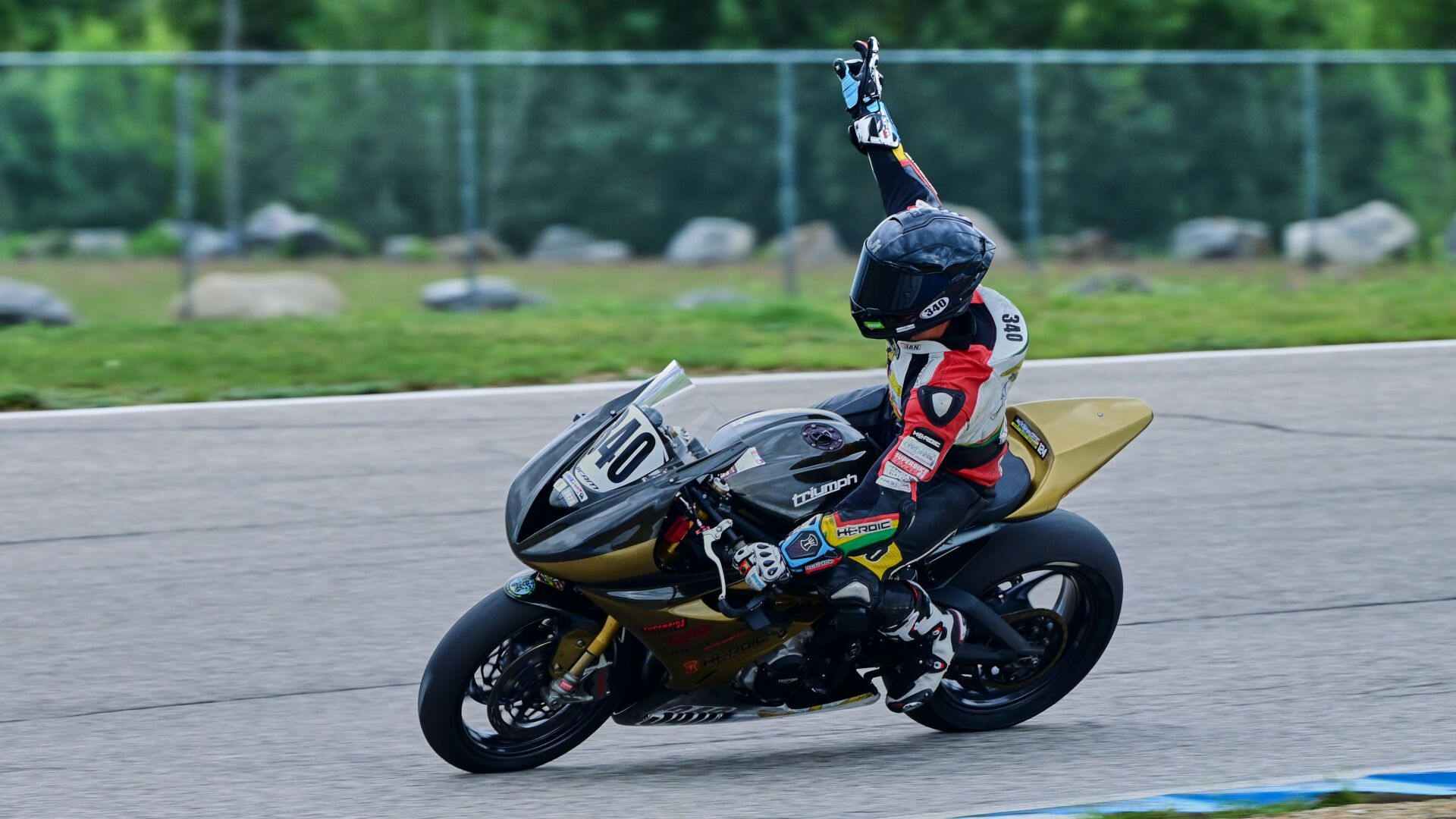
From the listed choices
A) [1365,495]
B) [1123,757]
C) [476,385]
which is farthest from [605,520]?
[476,385]

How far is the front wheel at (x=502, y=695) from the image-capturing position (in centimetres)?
497

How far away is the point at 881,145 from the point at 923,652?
1624 mm

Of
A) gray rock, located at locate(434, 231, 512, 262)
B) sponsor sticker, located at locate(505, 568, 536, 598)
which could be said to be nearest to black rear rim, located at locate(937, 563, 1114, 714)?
sponsor sticker, located at locate(505, 568, 536, 598)

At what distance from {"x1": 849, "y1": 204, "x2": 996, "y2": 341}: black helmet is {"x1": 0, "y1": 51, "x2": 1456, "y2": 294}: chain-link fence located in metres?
10.8

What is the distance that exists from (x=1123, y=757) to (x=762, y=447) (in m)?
1.41

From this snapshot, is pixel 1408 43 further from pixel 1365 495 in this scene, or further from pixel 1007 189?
pixel 1365 495

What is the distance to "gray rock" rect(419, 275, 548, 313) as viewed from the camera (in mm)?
15219

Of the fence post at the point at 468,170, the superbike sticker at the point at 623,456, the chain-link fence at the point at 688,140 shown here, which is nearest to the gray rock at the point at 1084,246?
the chain-link fence at the point at 688,140

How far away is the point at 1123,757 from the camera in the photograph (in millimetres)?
5293

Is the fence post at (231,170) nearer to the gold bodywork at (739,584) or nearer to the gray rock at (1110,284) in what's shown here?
the gray rock at (1110,284)

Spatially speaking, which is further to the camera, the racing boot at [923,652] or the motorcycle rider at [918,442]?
the racing boot at [923,652]

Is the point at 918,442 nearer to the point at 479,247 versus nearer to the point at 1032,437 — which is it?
the point at 1032,437

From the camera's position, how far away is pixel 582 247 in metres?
16.0

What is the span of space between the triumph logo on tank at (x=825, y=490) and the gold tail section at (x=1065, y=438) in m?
0.50
